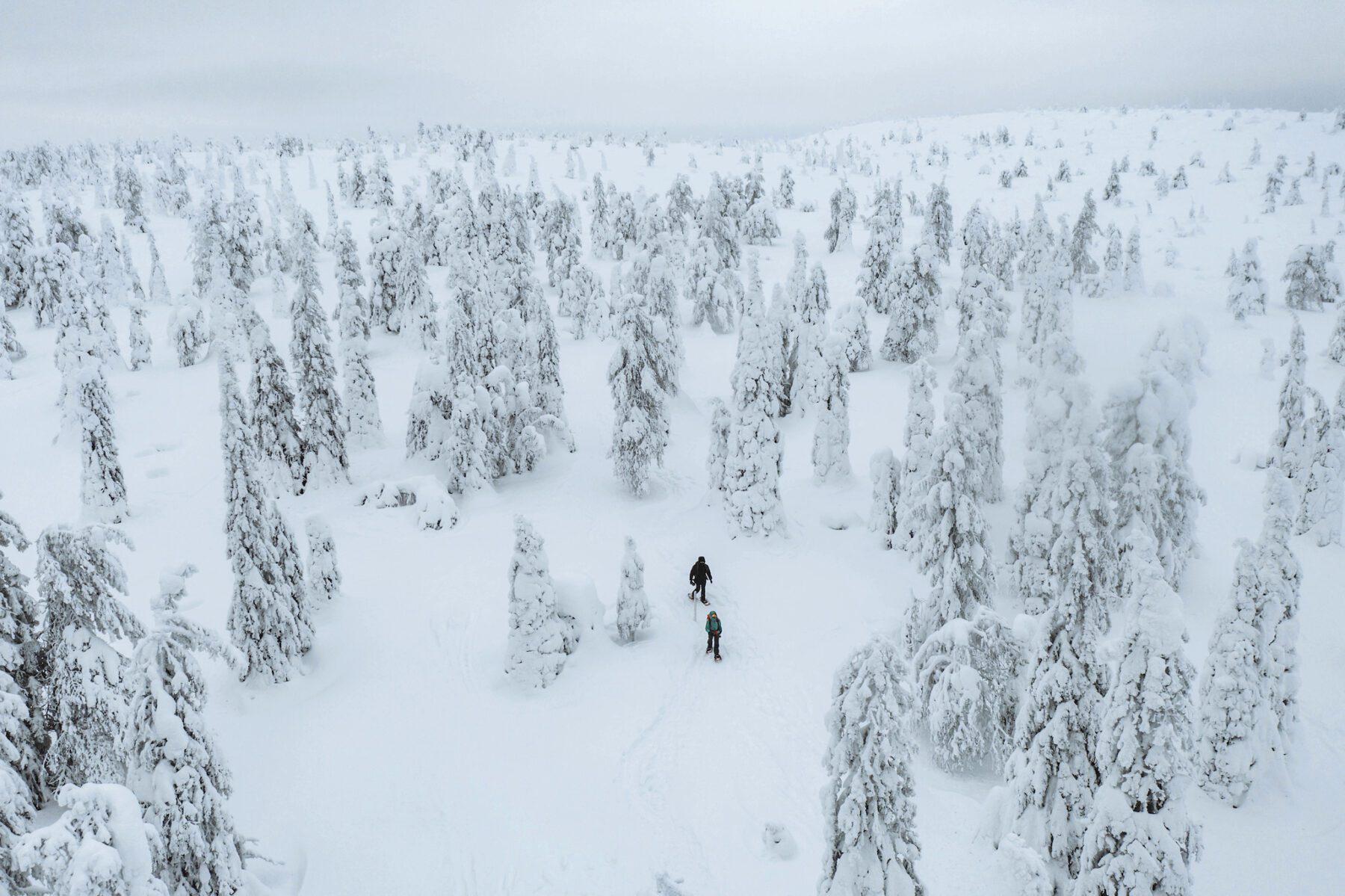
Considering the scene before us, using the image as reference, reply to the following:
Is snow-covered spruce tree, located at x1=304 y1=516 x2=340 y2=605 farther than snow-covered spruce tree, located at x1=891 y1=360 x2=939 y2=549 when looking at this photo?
No

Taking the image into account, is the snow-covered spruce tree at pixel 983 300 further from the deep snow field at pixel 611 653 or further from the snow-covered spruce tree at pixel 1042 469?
the snow-covered spruce tree at pixel 1042 469

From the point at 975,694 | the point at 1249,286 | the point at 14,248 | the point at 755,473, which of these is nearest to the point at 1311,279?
the point at 1249,286

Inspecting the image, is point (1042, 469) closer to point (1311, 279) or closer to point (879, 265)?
point (879, 265)

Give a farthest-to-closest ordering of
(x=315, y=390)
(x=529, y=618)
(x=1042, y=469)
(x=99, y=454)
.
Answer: (x=315, y=390)
(x=99, y=454)
(x=529, y=618)
(x=1042, y=469)

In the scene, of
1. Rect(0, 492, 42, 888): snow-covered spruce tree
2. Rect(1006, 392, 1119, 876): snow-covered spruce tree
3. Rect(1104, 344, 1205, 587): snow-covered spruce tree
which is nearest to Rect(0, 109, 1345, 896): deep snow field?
Rect(1104, 344, 1205, 587): snow-covered spruce tree

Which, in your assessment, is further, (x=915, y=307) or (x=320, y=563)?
(x=915, y=307)

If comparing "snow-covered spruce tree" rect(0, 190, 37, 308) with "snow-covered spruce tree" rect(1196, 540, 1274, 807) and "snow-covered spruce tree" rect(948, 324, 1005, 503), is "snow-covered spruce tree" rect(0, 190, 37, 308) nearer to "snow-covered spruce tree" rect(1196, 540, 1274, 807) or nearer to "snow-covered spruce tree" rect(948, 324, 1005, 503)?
"snow-covered spruce tree" rect(948, 324, 1005, 503)
